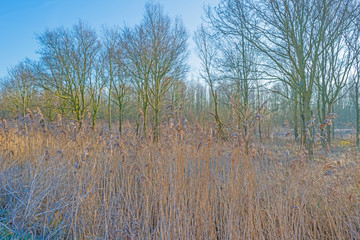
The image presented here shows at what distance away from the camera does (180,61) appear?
33.4 feet

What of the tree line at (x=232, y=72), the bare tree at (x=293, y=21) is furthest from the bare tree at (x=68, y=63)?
the bare tree at (x=293, y=21)

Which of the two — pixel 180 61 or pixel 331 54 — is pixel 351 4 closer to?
pixel 331 54

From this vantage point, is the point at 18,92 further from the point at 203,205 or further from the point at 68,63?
the point at 203,205

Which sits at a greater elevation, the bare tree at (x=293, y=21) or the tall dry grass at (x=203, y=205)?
the bare tree at (x=293, y=21)

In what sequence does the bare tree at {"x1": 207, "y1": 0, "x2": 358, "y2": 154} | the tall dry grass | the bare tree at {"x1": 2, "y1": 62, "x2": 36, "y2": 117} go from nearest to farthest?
the tall dry grass < the bare tree at {"x1": 207, "y1": 0, "x2": 358, "y2": 154} < the bare tree at {"x1": 2, "y1": 62, "x2": 36, "y2": 117}

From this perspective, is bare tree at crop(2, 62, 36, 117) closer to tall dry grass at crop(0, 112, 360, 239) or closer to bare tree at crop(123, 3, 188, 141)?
bare tree at crop(123, 3, 188, 141)

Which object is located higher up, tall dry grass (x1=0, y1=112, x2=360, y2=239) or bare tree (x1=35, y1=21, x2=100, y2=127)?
bare tree (x1=35, y1=21, x2=100, y2=127)

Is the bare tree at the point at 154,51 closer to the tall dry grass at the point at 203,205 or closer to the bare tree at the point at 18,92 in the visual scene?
the tall dry grass at the point at 203,205

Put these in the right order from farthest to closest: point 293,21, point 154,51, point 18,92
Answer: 1. point 18,92
2. point 154,51
3. point 293,21

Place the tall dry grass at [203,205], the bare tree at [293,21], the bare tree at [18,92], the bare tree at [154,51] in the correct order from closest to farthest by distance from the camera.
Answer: the tall dry grass at [203,205] < the bare tree at [293,21] < the bare tree at [154,51] < the bare tree at [18,92]

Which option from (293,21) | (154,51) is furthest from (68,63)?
(293,21)

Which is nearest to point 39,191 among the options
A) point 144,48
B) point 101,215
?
point 101,215

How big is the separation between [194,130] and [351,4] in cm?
604

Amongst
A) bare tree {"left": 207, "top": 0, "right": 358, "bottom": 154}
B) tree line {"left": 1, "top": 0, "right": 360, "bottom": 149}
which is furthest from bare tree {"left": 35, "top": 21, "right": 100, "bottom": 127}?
bare tree {"left": 207, "top": 0, "right": 358, "bottom": 154}
